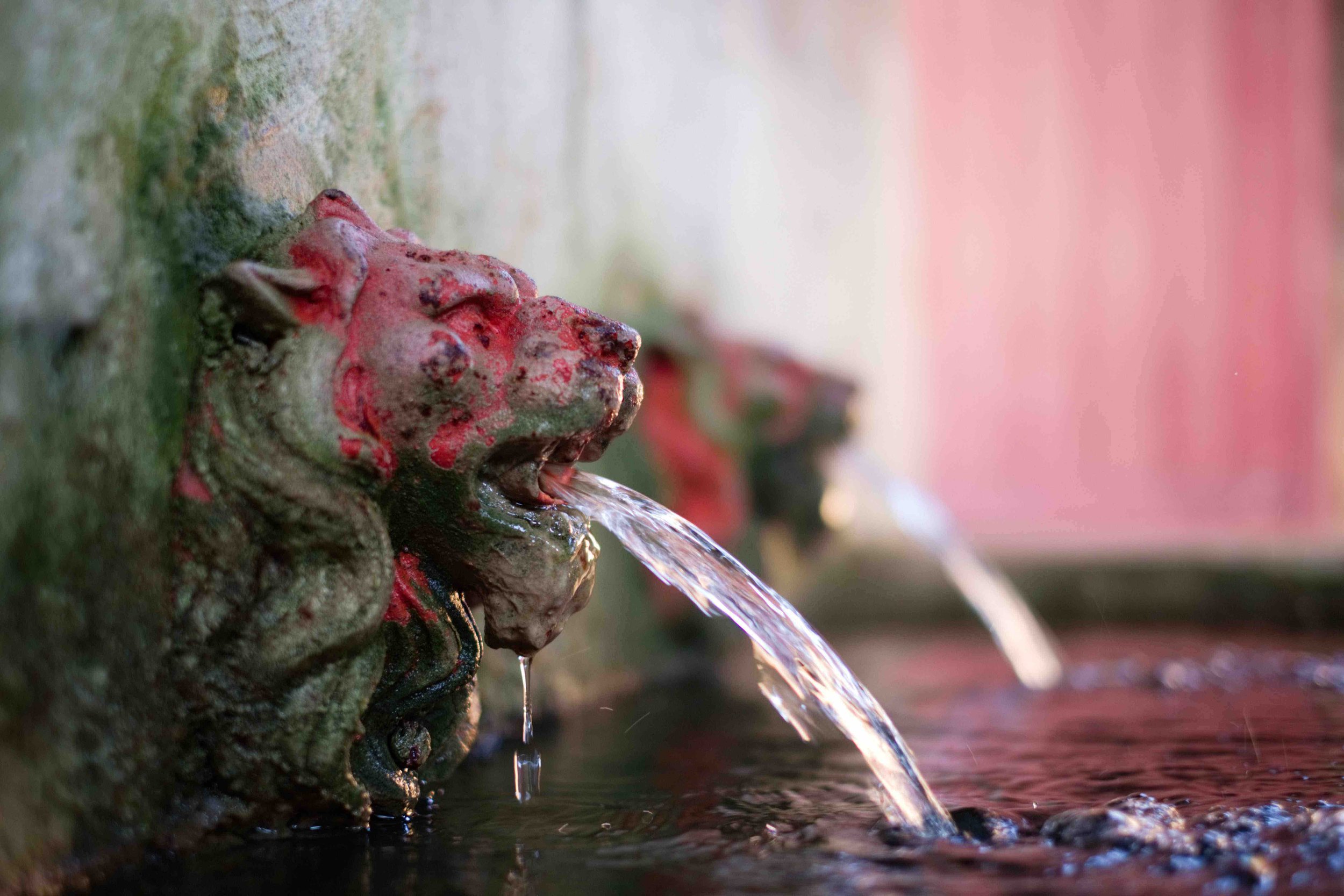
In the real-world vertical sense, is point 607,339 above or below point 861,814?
above

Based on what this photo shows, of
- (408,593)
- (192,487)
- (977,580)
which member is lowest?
(408,593)

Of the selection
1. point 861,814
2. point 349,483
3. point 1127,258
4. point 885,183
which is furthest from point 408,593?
point 1127,258

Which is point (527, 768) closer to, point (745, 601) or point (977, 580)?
point (745, 601)

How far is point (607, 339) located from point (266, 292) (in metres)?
0.42

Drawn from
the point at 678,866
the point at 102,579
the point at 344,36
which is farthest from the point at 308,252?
the point at 678,866

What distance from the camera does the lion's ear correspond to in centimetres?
160

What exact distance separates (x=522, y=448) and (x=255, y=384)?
0.33 meters

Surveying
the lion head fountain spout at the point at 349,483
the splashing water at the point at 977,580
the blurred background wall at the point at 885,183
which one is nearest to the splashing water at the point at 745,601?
the lion head fountain spout at the point at 349,483

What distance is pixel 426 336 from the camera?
1625 mm

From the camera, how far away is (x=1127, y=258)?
852cm

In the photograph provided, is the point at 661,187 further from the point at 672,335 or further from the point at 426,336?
the point at 426,336

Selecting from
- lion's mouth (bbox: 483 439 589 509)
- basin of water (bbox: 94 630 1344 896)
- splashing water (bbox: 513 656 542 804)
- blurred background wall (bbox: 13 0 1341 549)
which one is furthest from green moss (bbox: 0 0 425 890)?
splashing water (bbox: 513 656 542 804)

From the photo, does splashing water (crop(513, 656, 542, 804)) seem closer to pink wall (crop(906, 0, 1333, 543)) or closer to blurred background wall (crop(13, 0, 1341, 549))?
blurred background wall (crop(13, 0, 1341, 549))

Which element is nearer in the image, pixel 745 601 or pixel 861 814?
pixel 861 814
